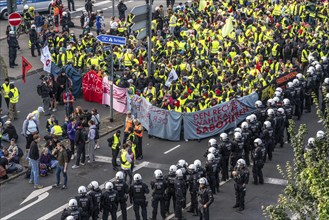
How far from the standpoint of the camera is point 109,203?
25.4m

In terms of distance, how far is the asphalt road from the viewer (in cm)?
2698

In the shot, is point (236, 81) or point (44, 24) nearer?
point (236, 81)

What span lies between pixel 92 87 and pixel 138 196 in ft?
38.3

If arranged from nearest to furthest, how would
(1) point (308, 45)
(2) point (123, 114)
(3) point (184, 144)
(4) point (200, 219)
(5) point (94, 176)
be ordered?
(4) point (200, 219), (5) point (94, 176), (3) point (184, 144), (2) point (123, 114), (1) point (308, 45)

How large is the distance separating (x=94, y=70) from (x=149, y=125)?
15.9ft

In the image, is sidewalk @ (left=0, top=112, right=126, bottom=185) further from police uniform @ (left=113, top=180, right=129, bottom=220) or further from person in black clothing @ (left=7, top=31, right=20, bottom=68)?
person in black clothing @ (left=7, top=31, right=20, bottom=68)

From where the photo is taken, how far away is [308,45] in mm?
40188

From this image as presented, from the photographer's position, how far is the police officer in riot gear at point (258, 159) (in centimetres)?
2847

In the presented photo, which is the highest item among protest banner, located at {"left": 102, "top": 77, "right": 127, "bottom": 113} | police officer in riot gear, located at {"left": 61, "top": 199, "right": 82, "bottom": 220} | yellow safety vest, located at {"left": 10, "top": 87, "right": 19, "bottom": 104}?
police officer in riot gear, located at {"left": 61, "top": 199, "right": 82, "bottom": 220}

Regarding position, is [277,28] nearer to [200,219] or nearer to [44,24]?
[44,24]

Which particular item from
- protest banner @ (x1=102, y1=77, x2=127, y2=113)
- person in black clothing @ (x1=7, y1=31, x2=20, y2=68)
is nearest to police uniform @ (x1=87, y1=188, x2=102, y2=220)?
protest banner @ (x1=102, y1=77, x2=127, y2=113)

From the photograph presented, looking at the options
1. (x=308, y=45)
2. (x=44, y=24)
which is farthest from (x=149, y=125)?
(x=44, y=24)

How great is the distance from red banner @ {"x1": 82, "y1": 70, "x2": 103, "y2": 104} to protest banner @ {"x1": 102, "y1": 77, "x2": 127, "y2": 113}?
30cm

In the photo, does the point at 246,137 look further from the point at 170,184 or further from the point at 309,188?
the point at 309,188
